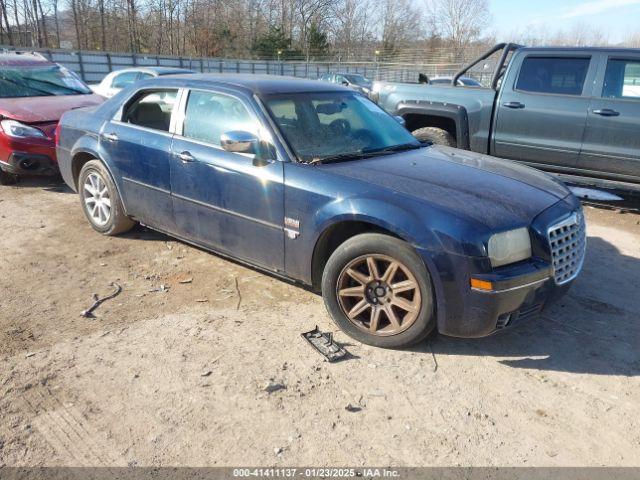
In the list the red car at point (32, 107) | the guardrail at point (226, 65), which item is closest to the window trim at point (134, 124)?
the red car at point (32, 107)

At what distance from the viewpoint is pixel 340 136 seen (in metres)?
4.08

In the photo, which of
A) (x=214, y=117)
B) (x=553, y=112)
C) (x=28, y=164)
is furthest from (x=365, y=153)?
(x=28, y=164)

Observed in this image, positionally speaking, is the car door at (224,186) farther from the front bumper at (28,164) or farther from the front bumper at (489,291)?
the front bumper at (28,164)

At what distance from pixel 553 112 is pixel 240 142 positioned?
4.65 m

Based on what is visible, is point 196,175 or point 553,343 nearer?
point 553,343

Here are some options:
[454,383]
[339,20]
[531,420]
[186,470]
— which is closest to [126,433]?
[186,470]

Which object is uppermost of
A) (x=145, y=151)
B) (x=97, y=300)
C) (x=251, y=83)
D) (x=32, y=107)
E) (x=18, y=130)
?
(x=251, y=83)

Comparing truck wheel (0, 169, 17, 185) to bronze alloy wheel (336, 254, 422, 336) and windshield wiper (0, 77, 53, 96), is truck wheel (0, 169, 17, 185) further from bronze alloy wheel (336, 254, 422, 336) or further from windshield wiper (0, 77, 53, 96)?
bronze alloy wheel (336, 254, 422, 336)

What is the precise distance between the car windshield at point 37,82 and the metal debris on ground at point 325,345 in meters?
6.60

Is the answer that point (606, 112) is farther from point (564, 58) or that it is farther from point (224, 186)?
point (224, 186)

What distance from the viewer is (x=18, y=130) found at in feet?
22.2

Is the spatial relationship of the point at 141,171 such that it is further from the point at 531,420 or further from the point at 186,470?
the point at 531,420

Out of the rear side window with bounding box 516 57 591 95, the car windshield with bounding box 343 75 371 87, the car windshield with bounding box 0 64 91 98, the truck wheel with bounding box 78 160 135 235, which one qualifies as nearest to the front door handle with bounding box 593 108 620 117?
the rear side window with bounding box 516 57 591 95

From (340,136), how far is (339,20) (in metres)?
63.0
